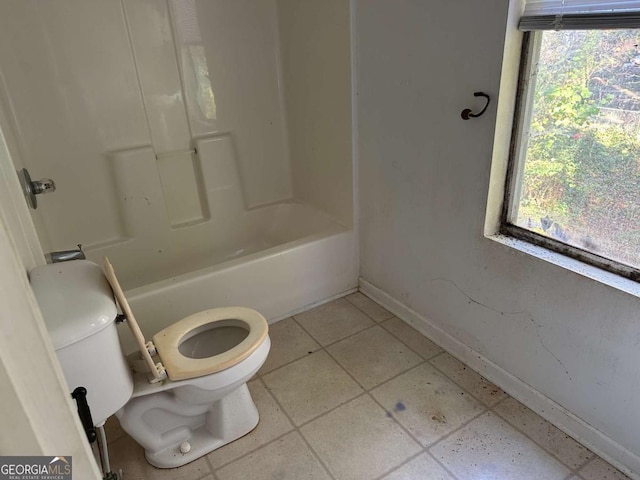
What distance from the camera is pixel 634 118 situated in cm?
117

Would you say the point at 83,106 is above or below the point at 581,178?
above

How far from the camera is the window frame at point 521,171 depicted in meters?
1.35

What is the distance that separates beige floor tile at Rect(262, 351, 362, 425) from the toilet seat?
360 mm

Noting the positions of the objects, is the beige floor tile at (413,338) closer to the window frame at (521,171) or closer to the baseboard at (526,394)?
the baseboard at (526,394)

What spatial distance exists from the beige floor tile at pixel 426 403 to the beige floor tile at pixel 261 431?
0.38 metres

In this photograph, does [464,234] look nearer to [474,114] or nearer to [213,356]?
Result: [474,114]

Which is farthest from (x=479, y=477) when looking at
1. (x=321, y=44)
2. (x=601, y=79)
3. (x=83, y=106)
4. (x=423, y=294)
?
(x=83, y=106)

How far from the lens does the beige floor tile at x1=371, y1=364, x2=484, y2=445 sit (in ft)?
5.19

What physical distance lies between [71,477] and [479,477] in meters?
1.25

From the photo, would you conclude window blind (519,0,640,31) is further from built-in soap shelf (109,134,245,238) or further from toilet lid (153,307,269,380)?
built-in soap shelf (109,134,245,238)

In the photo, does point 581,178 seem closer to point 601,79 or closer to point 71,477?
point 601,79

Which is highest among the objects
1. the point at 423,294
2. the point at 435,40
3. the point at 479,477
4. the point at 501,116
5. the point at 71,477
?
the point at 435,40

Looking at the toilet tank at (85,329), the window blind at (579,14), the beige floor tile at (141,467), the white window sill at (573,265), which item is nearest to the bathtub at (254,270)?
the beige floor tile at (141,467)

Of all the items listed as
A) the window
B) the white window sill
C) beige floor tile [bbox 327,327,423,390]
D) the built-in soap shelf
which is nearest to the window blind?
the window
